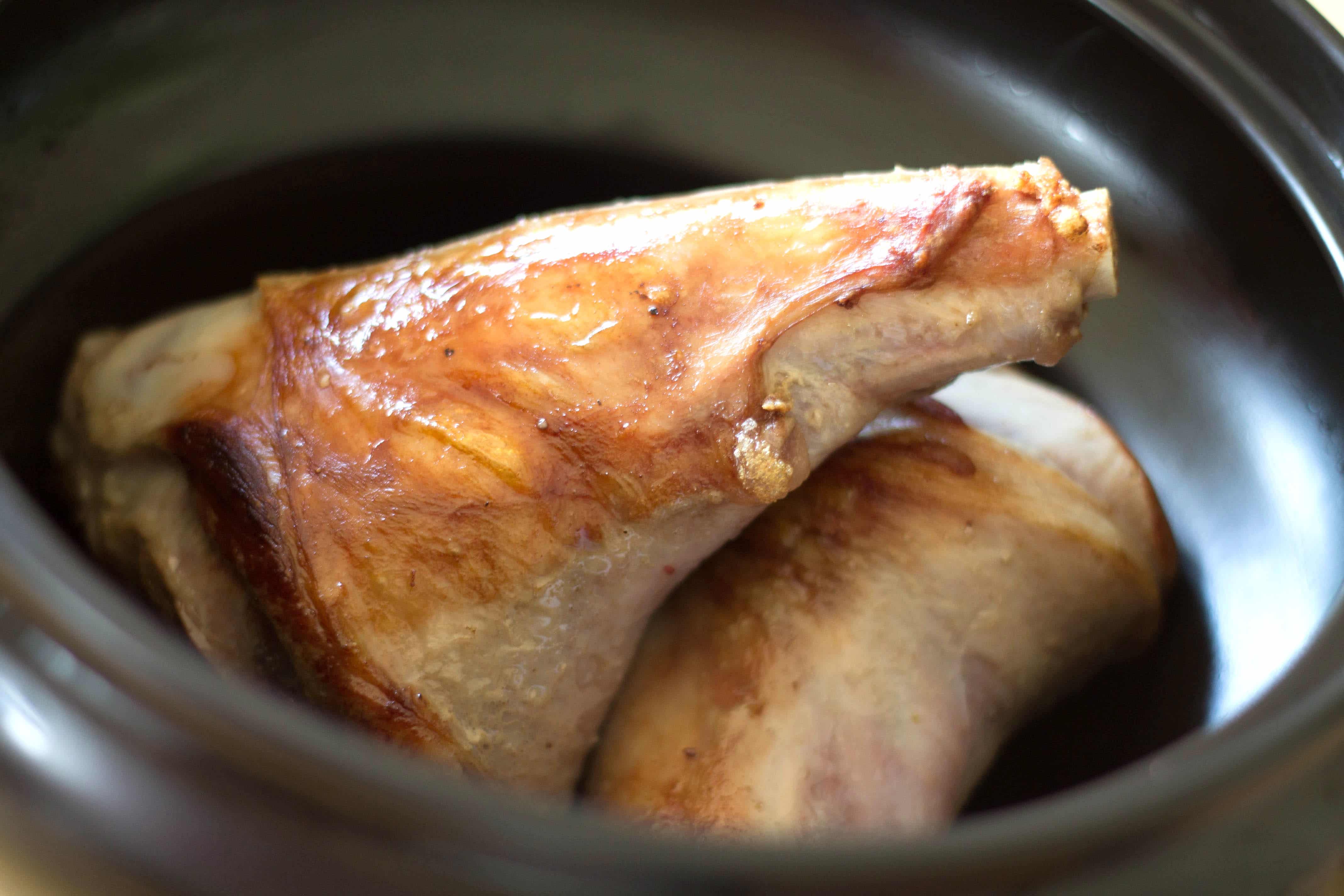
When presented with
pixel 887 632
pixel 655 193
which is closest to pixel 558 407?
pixel 887 632

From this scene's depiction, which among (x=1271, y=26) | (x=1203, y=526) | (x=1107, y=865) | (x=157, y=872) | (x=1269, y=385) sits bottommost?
(x=157, y=872)

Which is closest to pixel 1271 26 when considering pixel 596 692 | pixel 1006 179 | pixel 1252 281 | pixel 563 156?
pixel 1252 281

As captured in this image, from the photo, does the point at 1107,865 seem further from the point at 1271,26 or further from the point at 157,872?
the point at 1271,26

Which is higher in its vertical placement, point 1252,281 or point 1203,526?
point 1252,281

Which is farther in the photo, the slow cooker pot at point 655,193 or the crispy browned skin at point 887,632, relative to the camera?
the crispy browned skin at point 887,632
